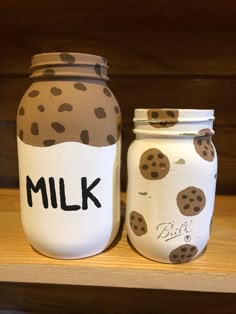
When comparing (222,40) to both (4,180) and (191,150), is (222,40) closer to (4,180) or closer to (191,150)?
(191,150)

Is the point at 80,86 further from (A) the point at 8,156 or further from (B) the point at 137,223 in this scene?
(A) the point at 8,156

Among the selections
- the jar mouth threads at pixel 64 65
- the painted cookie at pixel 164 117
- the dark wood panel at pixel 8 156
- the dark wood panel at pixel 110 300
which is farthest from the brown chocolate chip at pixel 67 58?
the dark wood panel at pixel 110 300

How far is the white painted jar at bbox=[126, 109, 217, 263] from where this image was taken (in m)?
0.37

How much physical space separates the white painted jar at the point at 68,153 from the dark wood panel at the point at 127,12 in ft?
0.60

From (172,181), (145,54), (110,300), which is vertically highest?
(145,54)

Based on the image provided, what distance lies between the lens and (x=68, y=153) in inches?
14.9

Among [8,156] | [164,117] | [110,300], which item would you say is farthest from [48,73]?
[110,300]

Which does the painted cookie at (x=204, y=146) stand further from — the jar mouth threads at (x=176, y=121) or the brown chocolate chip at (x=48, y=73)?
the brown chocolate chip at (x=48, y=73)

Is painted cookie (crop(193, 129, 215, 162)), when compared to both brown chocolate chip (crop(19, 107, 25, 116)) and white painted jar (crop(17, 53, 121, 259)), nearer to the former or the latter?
white painted jar (crop(17, 53, 121, 259))

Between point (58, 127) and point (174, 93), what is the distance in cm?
33

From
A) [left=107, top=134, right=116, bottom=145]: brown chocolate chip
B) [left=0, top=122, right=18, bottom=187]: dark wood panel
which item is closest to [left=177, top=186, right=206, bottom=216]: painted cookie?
[left=107, top=134, right=116, bottom=145]: brown chocolate chip

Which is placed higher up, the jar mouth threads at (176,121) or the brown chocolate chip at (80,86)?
the brown chocolate chip at (80,86)

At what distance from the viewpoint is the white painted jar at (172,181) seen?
37 cm

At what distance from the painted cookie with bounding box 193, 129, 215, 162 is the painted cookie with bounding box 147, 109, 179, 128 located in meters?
0.04
